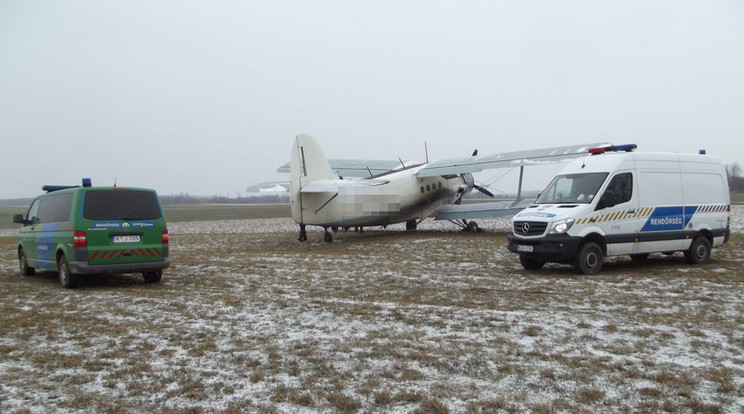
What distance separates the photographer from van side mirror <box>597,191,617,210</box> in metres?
11.1

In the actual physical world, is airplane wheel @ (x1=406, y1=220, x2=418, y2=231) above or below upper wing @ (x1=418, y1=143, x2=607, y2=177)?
below

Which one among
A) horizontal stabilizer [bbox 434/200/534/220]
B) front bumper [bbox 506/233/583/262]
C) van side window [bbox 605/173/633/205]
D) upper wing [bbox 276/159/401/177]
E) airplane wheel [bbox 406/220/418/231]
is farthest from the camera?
upper wing [bbox 276/159/401/177]

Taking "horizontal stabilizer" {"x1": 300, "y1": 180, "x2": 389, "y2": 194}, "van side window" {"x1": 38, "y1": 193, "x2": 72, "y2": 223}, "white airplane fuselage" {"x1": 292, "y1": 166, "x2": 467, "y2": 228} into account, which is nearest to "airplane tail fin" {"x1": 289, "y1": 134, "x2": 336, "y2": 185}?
"horizontal stabilizer" {"x1": 300, "y1": 180, "x2": 389, "y2": 194}

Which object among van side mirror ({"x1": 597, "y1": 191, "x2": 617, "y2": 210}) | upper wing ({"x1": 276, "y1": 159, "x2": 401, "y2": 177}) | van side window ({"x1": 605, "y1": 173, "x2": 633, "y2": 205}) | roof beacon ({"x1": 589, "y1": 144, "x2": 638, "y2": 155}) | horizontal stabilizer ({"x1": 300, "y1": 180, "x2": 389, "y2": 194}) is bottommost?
van side mirror ({"x1": 597, "y1": 191, "x2": 617, "y2": 210})

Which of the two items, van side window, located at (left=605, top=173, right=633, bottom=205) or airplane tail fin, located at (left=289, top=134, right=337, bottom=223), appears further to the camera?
airplane tail fin, located at (left=289, top=134, right=337, bottom=223)

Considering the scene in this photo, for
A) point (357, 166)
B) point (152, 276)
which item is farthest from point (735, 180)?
point (152, 276)

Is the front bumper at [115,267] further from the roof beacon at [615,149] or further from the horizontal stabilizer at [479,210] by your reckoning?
the horizontal stabilizer at [479,210]

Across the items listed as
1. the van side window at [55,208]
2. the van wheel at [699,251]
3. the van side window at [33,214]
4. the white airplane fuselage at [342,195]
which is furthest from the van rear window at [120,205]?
the van wheel at [699,251]

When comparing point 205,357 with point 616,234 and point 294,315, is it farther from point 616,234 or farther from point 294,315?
point 616,234

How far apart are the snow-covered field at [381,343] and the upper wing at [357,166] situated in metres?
16.1

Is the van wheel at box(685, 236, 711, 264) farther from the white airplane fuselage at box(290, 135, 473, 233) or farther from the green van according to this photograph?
the green van

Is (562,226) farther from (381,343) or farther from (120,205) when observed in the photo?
(120,205)

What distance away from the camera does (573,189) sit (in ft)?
38.8

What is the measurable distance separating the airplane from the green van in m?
7.68
